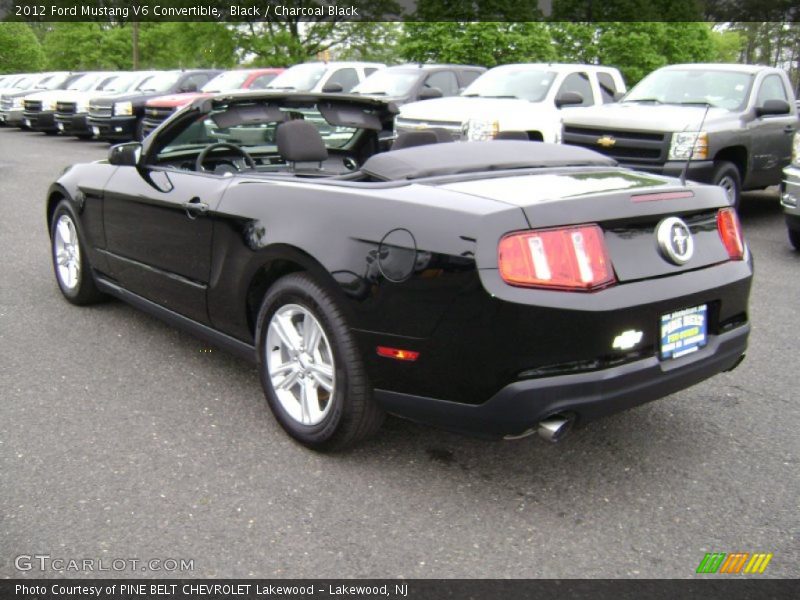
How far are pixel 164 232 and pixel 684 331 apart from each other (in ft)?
8.69

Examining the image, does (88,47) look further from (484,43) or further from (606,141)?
(606,141)

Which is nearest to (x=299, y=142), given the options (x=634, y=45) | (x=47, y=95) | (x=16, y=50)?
(x=47, y=95)

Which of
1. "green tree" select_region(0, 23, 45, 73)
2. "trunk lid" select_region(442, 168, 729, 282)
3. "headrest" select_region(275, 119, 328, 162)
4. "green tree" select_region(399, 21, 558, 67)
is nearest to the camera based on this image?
"trunk lid" select_region(442, 168, 729, 282)

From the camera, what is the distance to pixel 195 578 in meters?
2.70

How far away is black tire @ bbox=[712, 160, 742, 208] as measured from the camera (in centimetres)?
882

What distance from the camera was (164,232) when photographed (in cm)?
440

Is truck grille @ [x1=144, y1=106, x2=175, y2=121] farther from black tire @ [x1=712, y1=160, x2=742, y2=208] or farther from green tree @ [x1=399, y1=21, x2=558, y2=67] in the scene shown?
black tire @ [x1=712, y1=160, x2=742, y2=208]

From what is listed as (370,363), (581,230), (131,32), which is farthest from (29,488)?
(131,32)

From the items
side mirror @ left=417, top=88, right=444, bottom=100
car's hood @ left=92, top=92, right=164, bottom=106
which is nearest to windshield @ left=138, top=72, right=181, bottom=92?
car's hood @ left=92, top=92, right=164, bottom=106

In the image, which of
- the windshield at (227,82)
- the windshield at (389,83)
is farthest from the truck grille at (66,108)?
the windshield at (389,83)

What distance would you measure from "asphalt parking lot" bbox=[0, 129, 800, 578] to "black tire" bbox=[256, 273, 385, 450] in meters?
0.12

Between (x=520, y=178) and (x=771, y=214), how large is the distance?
26.4ft

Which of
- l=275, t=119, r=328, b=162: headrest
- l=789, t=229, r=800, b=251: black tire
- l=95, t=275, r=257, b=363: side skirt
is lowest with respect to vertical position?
l=789, t=229, r=800, b=251: black tire
